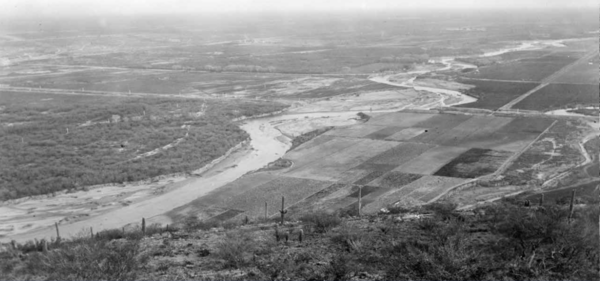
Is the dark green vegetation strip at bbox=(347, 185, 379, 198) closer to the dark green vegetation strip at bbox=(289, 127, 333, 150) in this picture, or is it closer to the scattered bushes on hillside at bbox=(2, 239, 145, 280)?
the dark green vegetation strip at bbox=(289, 127, 333, 150)

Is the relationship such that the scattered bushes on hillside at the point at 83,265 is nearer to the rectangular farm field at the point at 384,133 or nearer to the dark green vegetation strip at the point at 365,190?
the dark green vegetation strip at the point at 365,190

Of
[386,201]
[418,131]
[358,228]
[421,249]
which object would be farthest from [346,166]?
[421,249]

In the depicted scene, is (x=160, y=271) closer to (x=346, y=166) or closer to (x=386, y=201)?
(x=386, y=201)

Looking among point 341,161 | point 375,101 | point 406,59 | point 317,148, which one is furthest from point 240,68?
point 341,161

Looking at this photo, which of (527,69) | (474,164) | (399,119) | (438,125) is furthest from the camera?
(527,69)

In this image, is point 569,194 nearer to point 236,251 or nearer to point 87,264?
point 236,251

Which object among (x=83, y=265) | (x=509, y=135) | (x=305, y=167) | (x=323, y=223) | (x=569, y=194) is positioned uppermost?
(x=83, y=265)

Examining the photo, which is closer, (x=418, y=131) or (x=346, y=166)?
(x=346, y=166)
